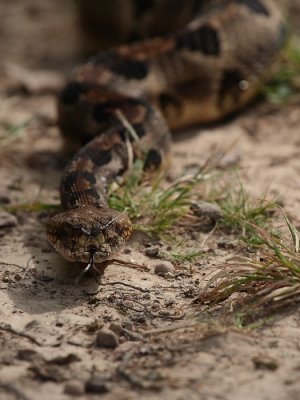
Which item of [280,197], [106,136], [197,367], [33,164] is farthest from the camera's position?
[33,164]

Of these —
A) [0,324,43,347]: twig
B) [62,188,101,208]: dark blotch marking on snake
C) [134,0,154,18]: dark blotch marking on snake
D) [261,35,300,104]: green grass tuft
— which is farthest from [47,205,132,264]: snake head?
[134,0,154,18]: dark blotch marking on snake

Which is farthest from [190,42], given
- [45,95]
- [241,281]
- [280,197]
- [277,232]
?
[241,281]

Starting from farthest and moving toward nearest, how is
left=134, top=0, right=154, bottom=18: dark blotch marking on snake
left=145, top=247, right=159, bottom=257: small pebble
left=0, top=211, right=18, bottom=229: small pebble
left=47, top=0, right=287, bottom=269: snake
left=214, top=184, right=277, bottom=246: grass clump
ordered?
left=134, top=0, right=154, bottom=18: dark blotch marking on snake → left=47, top=0, right=287, bottom=269: snake → left=0, top=211, right=18, bottom=229: small pebble → left=214, top=184, right=277, bottom=246: grass clump → left=145, top=247, right=159, bottom=257: small pebble

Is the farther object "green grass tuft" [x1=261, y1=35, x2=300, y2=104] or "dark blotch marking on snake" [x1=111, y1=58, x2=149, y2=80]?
"green grass tuft" [x1=261, y1=35, x2=300, y2=104]

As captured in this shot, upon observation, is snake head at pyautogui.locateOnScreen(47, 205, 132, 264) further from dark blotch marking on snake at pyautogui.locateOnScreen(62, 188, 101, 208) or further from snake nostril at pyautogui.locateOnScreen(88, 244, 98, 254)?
dark blotch marking on snake at pyautogui.locateOnScreen(62, 188, 101, 208)

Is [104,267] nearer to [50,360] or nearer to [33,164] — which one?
[50,360]

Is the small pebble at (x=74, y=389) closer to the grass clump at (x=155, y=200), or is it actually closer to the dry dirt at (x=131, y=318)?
the dry dirt at (x=131, y=318)

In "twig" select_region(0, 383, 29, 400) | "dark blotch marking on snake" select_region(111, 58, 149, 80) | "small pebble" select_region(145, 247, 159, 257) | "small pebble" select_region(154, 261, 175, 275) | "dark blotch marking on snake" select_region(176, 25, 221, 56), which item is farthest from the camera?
"dark blotch marking on snake" select_region(176, 25, 221, 56)
